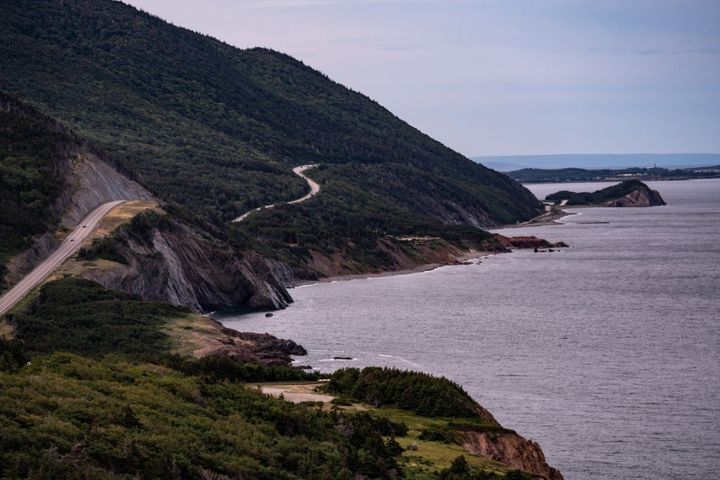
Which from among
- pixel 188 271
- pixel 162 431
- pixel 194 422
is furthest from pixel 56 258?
pixel 162 431

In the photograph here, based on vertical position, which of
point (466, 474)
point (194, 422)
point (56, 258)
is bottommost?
point (466, 474)

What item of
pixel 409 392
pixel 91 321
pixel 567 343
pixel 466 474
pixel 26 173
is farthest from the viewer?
pixel 26 173

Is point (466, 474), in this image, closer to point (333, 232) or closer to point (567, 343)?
point (567, 343)

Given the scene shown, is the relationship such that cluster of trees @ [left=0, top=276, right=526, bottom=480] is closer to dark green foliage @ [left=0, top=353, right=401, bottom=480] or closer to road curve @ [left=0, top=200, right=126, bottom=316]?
dark green foliage @ [left=0, top=353, right=401, bottom=480]

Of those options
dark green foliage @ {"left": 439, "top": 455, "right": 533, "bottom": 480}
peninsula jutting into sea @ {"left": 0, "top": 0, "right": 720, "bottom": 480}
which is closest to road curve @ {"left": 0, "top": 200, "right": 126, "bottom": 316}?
peninsula jutting into sea @ {"left": 0, "top": 0, "right": 720, "bottom": 480}

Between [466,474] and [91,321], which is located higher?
[91,321]

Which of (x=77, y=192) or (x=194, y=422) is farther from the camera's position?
(x=77, y=192)
